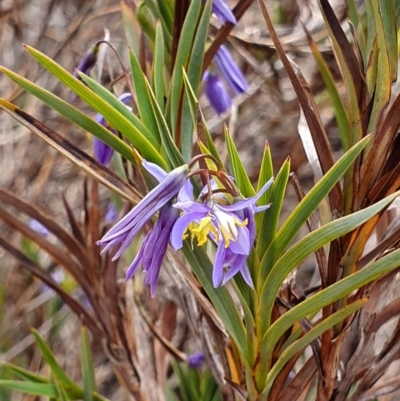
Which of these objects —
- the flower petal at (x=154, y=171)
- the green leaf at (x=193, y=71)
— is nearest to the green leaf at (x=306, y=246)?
the flower petal at (x=154, y=171)

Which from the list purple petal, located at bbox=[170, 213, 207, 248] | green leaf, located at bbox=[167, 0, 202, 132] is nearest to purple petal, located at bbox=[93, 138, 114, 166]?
green leaf, located at bbox=[167, 0, 202, 132]

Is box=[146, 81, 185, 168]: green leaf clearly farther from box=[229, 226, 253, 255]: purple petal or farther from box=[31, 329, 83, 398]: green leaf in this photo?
box=[31, 329, 83, 398]: green leaf

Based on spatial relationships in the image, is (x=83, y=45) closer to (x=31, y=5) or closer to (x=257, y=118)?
(x=31, y=5)

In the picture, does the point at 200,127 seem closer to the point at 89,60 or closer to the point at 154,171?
the point at 154,171

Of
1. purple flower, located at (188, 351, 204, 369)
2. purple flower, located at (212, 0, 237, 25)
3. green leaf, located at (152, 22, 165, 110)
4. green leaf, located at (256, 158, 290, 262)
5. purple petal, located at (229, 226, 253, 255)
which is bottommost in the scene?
purple flower, located at (188, 351, 204, 369)

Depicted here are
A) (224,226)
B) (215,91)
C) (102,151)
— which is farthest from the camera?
(215,91)

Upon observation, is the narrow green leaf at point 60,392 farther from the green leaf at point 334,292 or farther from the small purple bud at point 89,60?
the small purple bud at point 89,60

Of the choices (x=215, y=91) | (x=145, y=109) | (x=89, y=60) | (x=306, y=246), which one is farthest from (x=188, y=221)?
(x=215, y=91)
